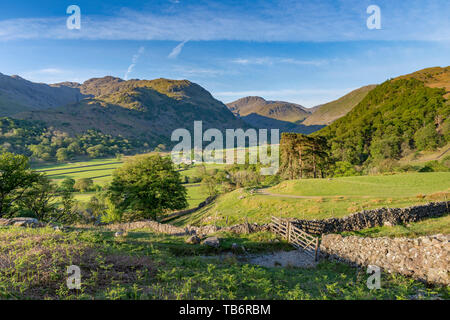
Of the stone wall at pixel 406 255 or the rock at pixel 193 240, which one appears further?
the rock at pixel 193 240

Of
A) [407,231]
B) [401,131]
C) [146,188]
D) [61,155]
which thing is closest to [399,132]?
[401,131]

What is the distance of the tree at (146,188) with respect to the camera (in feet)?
113

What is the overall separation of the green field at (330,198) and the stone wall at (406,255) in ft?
37.1

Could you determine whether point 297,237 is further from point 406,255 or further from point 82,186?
point 82,186

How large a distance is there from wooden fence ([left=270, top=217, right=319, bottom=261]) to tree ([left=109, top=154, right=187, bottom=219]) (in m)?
20.0

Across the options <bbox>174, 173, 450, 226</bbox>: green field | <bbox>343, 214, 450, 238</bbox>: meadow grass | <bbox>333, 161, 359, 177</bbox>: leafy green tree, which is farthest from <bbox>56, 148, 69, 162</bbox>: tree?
<bbox>343, 214, 450, 238</bbox>: meadow grass

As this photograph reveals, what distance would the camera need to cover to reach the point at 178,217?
41.2 m

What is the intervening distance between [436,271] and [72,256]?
1604 centimetres

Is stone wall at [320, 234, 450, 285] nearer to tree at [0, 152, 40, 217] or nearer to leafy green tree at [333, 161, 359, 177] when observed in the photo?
tree at [0, 152, 40, 217]

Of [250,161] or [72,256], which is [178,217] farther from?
[250,161]

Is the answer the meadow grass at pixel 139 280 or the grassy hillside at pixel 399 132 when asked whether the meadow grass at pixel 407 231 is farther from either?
the grassy hillside at pixel 399 132

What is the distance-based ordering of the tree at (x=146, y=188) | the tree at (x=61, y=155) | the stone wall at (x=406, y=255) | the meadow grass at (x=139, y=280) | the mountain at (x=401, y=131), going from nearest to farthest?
the meadow grass at (x=139, y=280), the stone wall at (x=406, y=255), the tree at (x=146, y=188), the mountain at (x=401, y=131), the tree at (x=61, y=155)

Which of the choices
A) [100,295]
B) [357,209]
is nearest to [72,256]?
[100,295]

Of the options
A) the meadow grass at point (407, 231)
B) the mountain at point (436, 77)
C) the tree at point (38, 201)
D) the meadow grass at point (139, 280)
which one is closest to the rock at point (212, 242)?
the meadow grass at point (139, 280)
